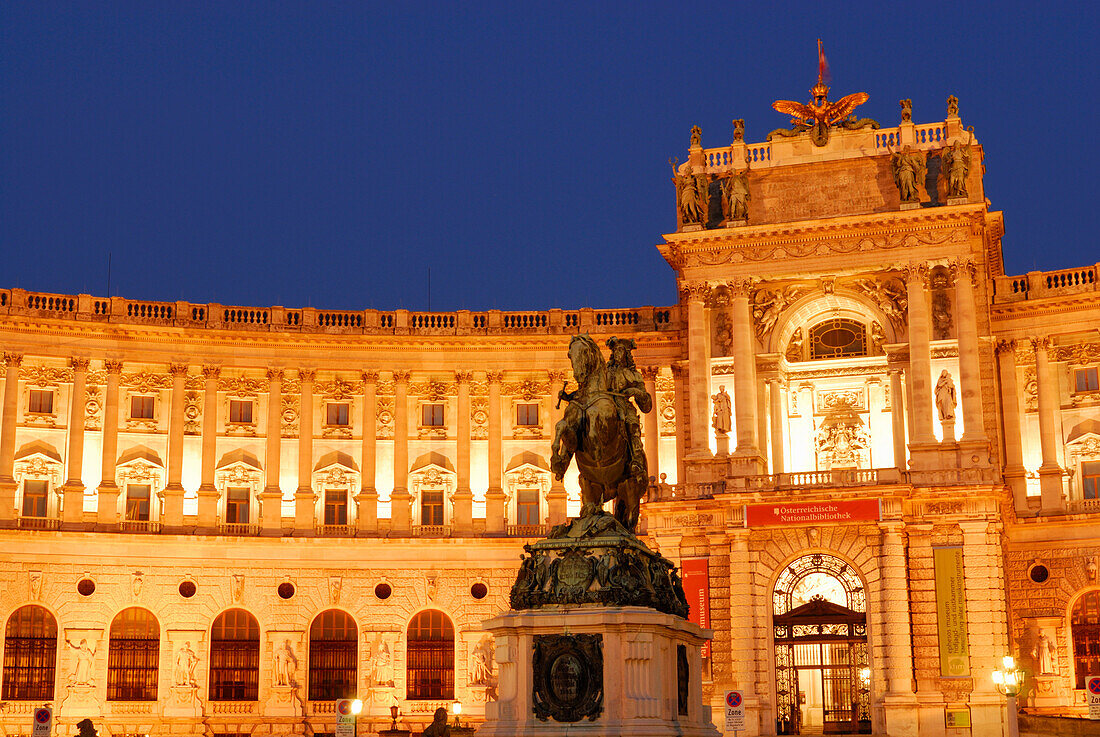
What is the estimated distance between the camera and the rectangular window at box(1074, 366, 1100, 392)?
182 feet

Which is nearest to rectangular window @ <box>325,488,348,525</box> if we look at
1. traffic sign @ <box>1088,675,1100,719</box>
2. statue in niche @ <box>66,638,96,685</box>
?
statue in niche @ <box>66,638,96,685</box>

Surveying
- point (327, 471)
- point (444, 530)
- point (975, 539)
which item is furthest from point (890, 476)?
point (327, 471)

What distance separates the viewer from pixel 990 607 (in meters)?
48.4

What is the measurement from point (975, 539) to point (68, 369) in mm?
34875

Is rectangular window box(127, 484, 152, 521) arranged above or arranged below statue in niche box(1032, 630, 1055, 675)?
above

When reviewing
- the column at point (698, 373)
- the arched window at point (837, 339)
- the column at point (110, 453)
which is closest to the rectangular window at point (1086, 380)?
the arched window at point (837, 339)

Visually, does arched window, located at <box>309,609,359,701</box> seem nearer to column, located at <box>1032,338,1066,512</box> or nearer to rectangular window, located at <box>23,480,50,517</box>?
rectangular window, located at <box>23,480,50,517</box>

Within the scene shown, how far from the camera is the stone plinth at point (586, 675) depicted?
70.4 ft

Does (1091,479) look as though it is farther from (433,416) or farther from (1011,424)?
(433,416)

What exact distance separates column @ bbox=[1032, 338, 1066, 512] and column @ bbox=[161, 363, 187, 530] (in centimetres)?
3341

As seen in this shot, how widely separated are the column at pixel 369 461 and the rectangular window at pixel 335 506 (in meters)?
0.74

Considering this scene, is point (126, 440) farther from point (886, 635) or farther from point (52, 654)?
point (886, 635)

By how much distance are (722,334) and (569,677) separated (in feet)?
113

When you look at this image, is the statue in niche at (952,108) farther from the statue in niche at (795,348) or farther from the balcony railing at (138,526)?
the balcony railing at (138,526)
